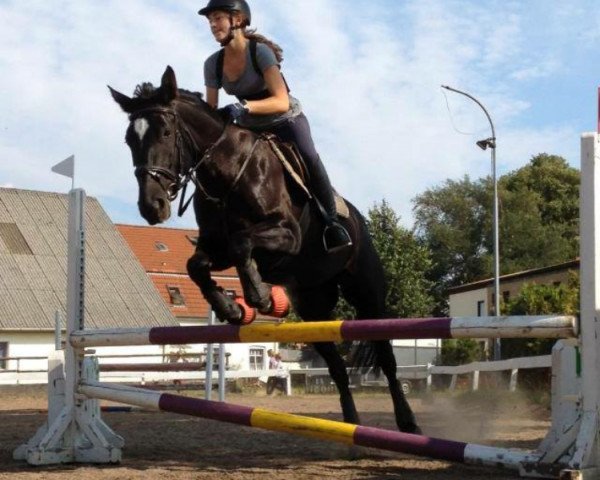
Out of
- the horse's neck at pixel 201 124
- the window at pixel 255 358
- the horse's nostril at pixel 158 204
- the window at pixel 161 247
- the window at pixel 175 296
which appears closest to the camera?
the horse's nostril at pixel 158 204

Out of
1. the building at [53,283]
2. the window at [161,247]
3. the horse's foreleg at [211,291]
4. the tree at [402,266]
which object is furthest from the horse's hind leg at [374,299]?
the window at [161,247]

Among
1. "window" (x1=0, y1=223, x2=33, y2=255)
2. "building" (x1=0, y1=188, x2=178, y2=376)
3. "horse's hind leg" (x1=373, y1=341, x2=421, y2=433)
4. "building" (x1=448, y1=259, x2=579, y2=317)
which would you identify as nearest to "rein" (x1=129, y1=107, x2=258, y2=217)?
"horse's hind leg" (x1=373, y1=341, x2=421, y2=433)

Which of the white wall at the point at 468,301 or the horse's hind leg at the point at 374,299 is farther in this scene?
the white wall at the point at 468,301

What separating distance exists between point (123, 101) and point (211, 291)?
42.6 inches

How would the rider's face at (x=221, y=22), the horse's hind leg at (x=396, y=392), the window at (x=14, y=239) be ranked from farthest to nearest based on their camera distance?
the window at (x=14, y=239)
the horse's hind leg at (x=396, y=392)
the rider's face at (x=221, y=22)

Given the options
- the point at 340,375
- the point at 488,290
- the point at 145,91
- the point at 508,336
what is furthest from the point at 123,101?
the point at 488,290

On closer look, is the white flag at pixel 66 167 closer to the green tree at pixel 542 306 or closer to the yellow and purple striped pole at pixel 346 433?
the yellow and purple striped pole at pixel 346 433

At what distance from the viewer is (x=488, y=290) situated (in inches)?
1332

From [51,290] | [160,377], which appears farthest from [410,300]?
[160,377]

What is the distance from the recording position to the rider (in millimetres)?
5184

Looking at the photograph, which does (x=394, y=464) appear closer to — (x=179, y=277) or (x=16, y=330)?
(x=16, y=330)

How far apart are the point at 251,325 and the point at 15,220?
30076mm

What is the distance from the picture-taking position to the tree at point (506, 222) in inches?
2014

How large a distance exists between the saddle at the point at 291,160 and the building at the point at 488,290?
2403 centimetres
